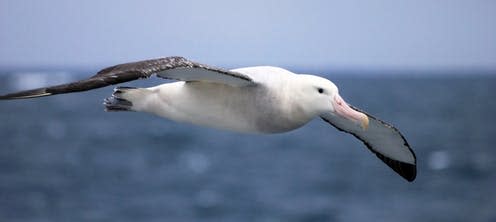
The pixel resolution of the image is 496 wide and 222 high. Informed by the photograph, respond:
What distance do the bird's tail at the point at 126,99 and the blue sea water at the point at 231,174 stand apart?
28.3m

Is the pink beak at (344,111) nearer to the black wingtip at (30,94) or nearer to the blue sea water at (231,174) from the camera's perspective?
the black wingtip at (30,94)

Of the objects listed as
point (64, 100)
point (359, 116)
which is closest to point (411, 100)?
point (64, 100)

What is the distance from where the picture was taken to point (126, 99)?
738 centimetres

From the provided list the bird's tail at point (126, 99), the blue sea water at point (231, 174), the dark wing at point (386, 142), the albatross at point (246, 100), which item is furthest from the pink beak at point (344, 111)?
the blue sea water at point (231, 174)

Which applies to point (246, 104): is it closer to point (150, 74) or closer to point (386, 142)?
point (150, 74)

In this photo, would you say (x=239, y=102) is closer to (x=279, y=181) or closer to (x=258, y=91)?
(x=258, y=91)

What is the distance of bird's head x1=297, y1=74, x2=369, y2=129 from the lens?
7.05 m

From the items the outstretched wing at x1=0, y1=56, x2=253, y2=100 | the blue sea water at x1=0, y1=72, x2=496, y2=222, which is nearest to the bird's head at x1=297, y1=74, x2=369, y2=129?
the outstretched wing at x1=0, y1=56, x2=253, y2=100

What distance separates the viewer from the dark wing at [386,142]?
27.9 feet

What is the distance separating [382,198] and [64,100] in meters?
51.3

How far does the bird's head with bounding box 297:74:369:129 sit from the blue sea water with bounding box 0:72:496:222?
2855cm

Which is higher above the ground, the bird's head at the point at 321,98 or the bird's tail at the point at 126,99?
the bird's tail at the point at 126,99

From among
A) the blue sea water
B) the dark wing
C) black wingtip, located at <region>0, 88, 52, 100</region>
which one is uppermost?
the blue sea water

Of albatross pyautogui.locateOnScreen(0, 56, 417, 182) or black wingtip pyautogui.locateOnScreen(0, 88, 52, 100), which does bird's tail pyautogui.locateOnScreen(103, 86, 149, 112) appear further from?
black wingtip pyautogui.locateOnScreen(0, 88, 52, 100)
